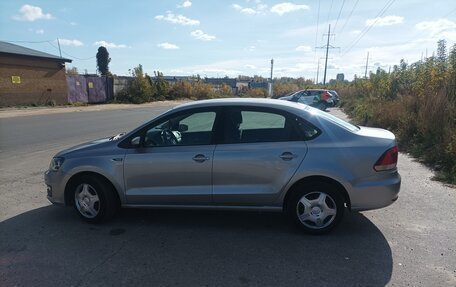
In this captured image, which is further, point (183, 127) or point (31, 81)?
point (31, 81)

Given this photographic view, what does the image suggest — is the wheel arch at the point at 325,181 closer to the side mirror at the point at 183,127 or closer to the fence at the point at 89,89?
the side mirror at the point at 183,127

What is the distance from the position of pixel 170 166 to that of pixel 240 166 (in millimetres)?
851

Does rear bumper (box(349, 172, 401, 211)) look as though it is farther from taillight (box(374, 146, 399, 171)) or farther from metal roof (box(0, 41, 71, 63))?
metal roof (box(0, 41, 71, 63))

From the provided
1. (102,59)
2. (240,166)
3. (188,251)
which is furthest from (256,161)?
(102,59)

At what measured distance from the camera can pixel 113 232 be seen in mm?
4621

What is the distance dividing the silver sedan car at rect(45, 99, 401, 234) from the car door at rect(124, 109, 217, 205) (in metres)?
0.01

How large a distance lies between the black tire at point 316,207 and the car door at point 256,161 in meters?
0.24

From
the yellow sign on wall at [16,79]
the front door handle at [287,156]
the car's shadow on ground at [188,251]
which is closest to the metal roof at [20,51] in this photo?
the yellow sign on wall at [16,79]

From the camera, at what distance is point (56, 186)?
491cm

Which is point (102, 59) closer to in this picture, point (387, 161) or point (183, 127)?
point (183, 127)

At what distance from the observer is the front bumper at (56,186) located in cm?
488

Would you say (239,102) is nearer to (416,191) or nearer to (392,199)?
(392,199)

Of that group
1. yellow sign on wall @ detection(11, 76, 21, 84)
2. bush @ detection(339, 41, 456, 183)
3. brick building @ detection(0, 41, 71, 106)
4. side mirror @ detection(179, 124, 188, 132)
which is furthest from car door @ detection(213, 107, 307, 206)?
yellow sign on wall @ detection(11, 76, 21, 84)

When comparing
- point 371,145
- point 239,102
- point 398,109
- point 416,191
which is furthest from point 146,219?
point 398,109
